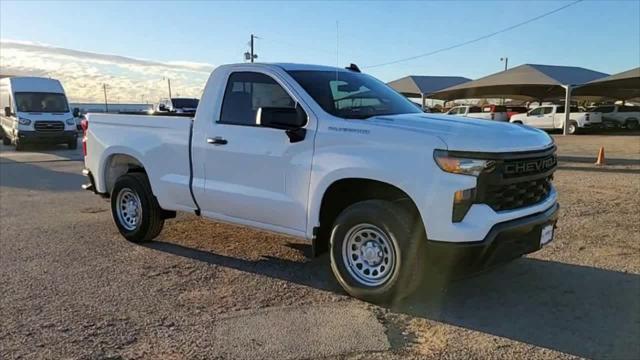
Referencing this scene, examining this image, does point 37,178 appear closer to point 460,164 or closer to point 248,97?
point 248,97

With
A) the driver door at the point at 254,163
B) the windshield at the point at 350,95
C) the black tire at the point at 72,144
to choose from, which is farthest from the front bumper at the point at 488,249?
the black tire at the point at 72,144

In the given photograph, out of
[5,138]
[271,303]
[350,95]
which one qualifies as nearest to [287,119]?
[350,95]

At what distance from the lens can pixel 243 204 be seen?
5789mm

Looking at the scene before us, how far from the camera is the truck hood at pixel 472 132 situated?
14.7 feet

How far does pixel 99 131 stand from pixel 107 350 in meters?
3.97

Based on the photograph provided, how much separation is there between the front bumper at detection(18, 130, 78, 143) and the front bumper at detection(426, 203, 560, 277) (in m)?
22.4

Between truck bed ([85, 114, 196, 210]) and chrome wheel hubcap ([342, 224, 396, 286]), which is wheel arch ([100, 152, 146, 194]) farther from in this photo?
chrome wheel hubcap ([342, 224, 396, 286])

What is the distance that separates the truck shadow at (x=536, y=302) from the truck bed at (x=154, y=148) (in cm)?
86

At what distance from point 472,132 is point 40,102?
23496mm

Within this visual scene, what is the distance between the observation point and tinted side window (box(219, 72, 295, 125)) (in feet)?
18.9

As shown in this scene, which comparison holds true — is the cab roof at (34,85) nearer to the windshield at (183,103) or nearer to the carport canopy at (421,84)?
the windshield at (183,103)

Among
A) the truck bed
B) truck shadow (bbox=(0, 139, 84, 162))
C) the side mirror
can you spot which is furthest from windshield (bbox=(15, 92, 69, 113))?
the side mirror

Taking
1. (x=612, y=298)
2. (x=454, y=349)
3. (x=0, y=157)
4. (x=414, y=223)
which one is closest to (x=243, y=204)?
(x=414, y=223)

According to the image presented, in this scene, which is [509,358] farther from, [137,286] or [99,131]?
[99,131]
